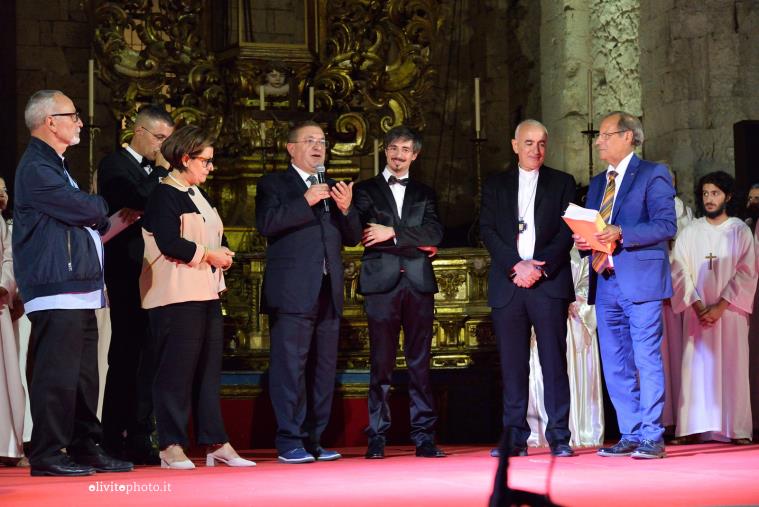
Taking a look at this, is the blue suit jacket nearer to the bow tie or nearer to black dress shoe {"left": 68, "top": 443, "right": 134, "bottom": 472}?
the bow tie

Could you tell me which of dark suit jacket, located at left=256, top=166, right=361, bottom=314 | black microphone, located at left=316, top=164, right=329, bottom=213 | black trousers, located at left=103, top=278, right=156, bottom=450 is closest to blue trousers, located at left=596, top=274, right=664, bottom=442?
dark suit jacket, located at left=256, top=166, right=361, bottom=314

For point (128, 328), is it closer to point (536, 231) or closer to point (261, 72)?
point (536, 231)

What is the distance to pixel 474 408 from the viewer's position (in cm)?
850

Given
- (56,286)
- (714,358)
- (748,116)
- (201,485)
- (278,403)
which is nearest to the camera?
(201,485)

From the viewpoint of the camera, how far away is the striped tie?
659 cm

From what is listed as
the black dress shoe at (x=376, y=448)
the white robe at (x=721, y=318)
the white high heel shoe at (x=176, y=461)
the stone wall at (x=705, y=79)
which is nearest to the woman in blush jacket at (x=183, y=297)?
the white high heel shoe at (x=176, y=461)

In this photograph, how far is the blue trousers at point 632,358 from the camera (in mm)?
6395

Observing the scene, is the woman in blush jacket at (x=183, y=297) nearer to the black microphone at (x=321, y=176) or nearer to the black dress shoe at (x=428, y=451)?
the black microphone at (x=321, y=176)

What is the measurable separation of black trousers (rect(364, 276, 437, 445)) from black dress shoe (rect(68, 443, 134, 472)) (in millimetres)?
1326

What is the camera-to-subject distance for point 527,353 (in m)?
6.67

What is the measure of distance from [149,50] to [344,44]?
4.50ft

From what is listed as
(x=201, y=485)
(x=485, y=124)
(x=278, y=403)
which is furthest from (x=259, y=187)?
(x=485, y=124)

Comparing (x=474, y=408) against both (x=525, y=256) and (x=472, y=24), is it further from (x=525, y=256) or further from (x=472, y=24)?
(x=472, y=24)

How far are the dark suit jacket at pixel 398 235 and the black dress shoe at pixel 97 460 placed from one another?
60.3 inches
